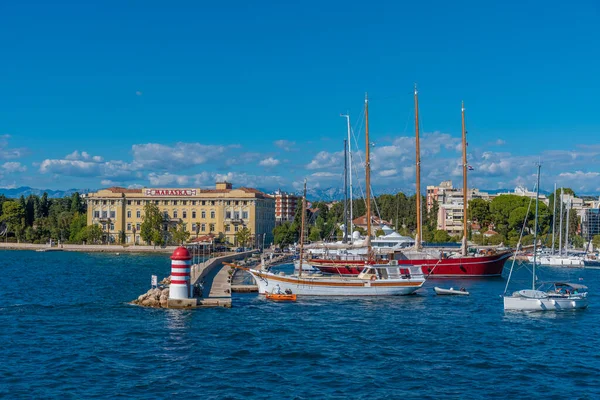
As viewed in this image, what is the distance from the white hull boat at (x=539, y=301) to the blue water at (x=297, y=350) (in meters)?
0.71

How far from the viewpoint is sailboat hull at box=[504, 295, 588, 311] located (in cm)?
4016

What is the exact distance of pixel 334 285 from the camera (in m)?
45.8

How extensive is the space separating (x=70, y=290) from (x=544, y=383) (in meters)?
36.2

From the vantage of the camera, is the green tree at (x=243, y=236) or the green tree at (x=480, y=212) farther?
the green tree at (x=480, y=212)

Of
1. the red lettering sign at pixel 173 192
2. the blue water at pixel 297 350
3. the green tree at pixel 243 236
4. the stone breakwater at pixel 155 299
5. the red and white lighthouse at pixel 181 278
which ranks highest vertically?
the red lettering sign at pixel 173 192

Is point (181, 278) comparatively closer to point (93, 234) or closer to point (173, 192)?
point (173, 192)

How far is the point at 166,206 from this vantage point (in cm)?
12125

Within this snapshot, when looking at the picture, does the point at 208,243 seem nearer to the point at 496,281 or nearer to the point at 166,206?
the point at 166,206

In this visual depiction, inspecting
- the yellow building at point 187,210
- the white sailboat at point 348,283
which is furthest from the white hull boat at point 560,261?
the white sailboat at point 348,283

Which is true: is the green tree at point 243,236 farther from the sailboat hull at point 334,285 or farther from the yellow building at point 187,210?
the sailboat hull at point 334,285

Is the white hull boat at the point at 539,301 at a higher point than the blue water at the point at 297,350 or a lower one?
higher

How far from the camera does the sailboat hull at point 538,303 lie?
40156 millimetres

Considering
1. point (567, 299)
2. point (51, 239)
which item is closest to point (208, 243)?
point (51, 239)

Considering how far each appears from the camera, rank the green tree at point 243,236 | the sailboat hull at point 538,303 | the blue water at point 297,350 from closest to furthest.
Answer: the blue water at point 297,350 < the sailboat hull at point 538,303 < the green tree at point 243,236
